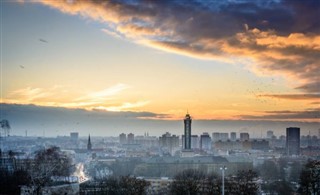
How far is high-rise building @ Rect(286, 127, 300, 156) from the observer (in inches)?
4094

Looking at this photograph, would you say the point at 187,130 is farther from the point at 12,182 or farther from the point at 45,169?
the point at 12,182

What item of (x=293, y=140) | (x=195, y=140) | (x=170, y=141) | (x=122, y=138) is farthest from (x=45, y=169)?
(x=122, y=138)

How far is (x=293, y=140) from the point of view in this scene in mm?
108625

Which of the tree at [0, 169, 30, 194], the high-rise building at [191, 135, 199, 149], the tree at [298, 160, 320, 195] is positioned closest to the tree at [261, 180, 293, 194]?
the tree at [298, 160, 320, 195]

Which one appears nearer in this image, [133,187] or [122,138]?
[133,187]

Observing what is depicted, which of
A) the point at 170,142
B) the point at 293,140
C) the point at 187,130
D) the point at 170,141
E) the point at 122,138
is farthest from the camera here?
the point at 122,138

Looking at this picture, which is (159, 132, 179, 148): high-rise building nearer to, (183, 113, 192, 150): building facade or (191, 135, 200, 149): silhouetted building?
(191, 135, 200, 149): silhouetted building

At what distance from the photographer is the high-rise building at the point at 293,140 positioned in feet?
341

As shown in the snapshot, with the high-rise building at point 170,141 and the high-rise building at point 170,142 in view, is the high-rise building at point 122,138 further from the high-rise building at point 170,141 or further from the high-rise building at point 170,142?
the high-rise building at point 170,142

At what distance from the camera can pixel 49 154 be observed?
46531mm

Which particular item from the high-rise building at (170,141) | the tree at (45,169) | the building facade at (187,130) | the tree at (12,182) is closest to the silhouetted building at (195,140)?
the high-rise building at (170,141)

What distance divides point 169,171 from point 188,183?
27.0 meters

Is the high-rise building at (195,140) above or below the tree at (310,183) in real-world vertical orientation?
below

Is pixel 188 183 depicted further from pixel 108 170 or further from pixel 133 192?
pixel 108 170
